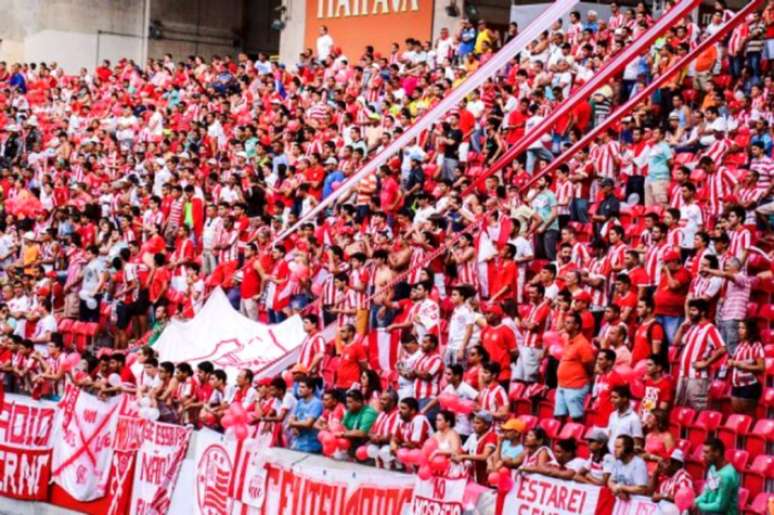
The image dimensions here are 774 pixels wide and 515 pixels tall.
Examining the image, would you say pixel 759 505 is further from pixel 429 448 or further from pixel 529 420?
pixel 529 420

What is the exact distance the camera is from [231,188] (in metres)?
25.5

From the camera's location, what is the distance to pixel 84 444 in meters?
16.6

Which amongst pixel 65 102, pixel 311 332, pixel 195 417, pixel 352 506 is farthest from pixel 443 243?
pixel 65 102

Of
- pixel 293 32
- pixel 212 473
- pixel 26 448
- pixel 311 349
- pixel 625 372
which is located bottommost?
pixel 26 448

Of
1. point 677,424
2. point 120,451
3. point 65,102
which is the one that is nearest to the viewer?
point 677,424

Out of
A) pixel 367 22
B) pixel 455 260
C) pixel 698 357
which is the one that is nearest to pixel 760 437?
pixel 698 357

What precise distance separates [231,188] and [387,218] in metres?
3.79

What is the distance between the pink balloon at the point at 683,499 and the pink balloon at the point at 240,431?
471 centimetres

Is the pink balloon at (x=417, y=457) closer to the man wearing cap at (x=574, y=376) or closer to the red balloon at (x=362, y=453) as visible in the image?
the red balloon at (x=362, y=453)

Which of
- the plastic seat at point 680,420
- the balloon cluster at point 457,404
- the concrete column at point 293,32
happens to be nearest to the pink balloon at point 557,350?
the balloon cluster at point 457,404

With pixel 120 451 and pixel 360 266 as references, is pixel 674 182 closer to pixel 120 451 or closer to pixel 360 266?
pixel 360 266

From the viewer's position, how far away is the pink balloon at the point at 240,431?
49.2ft

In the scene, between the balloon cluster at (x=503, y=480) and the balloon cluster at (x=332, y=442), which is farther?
the balloon cluster at (x=332, y=442)

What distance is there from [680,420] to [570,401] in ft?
4.11
